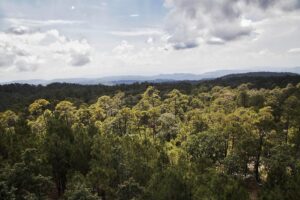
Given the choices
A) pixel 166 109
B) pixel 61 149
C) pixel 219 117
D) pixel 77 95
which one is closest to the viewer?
pixel 61 149

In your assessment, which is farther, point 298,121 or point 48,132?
point 298,121

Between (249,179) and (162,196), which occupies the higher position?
(162,196)

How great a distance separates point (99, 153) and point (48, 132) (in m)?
8.26

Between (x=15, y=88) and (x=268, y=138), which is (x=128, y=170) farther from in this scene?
(x=15, y=88)

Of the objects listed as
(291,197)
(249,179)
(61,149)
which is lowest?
(249,179)

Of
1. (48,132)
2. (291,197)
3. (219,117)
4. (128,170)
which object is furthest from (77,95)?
(291,197)

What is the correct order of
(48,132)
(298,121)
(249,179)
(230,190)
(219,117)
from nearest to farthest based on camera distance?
1. (230,190)
2. (48,132)
3. (249,179)
4. (298,121)
5. (219,117)

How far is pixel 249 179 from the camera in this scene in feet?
155

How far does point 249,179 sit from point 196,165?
15157 millimetres

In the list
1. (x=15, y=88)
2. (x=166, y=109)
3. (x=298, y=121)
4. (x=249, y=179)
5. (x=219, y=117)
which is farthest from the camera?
(x=15, y=88)

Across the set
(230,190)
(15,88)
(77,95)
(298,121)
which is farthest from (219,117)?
(15,88)

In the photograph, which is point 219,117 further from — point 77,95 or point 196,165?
point 77,95

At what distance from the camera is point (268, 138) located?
48.4m

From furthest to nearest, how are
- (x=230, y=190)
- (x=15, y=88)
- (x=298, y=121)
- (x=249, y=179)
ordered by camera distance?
(x=15, y=88)
(x=298, y=121)
(x=249, y=179)
(x=230, y=190)
